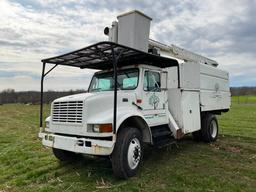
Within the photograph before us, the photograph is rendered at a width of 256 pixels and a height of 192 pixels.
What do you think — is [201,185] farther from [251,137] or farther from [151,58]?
[251,137]

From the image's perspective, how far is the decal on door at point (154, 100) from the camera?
6.21m

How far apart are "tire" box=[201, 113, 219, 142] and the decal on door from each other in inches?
125

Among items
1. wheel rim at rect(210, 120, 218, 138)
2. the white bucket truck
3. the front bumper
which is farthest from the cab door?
wheel rim at rect(210, 120, 218, 138)

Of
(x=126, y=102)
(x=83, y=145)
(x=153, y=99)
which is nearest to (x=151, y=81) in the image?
(x=153, y=99)

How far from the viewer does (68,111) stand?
534cm

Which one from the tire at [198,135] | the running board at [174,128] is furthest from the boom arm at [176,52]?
the tire at [198,135]

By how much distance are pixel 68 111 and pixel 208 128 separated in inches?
216

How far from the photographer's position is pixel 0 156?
715 cm

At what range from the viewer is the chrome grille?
5129 mm

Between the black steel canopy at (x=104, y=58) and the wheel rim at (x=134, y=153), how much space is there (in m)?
1.89

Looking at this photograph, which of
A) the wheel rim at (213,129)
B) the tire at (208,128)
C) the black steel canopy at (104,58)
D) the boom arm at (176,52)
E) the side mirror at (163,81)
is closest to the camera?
the black steel canopy at (104,58)

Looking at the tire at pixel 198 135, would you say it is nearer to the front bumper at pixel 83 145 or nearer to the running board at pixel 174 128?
the running board at pixel 174 128

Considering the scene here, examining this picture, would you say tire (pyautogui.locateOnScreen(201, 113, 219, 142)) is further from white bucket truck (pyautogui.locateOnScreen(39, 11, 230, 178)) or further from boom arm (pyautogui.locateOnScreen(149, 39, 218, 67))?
boom arm (pyautogui.locateOnScreen(149, 39, 218, 67))

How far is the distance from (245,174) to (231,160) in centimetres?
112
